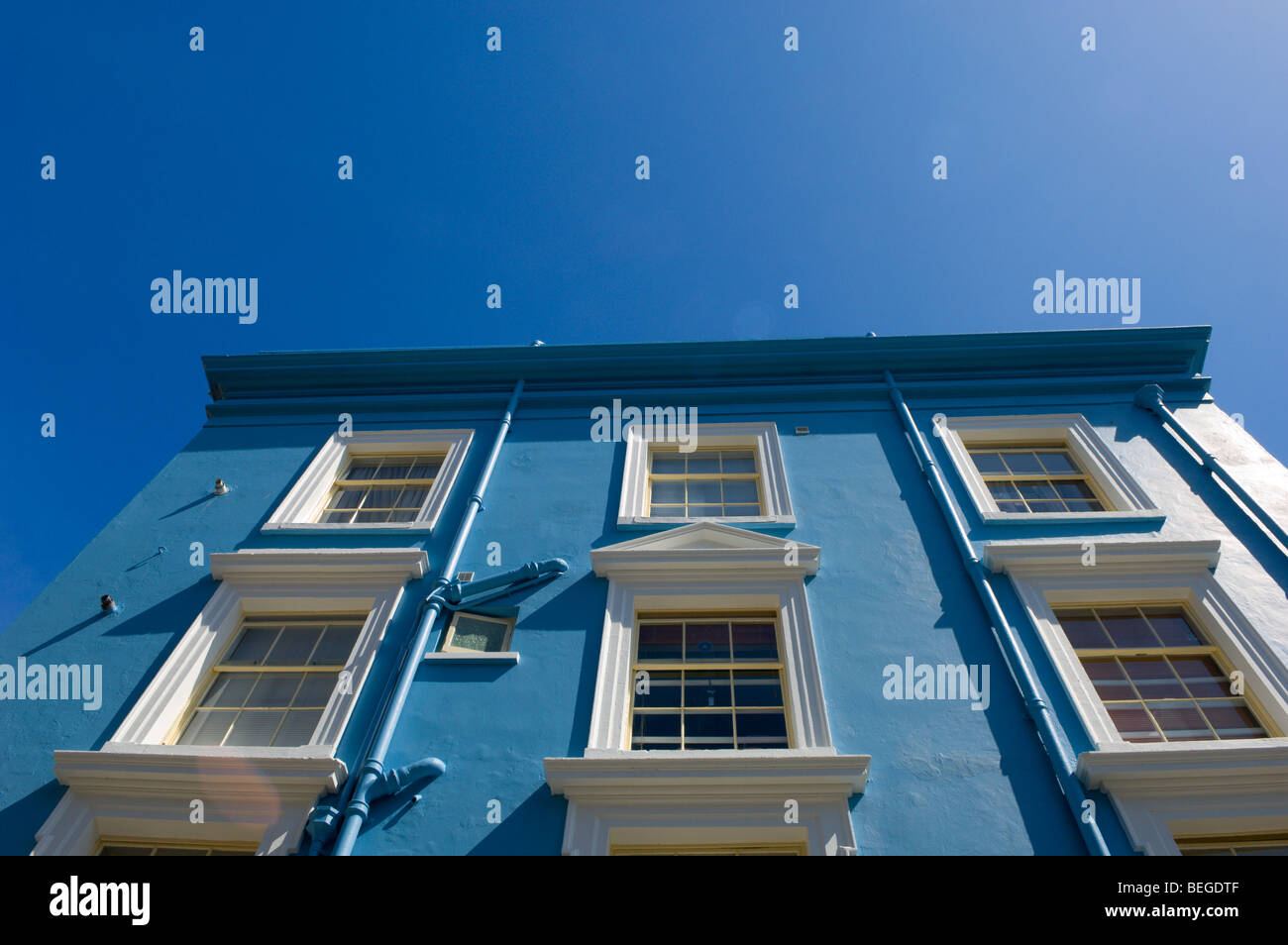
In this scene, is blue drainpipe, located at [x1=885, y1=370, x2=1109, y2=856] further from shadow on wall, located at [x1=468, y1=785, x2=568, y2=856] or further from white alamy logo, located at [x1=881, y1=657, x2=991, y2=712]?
shadow on wall, located at [x1=468, y1=785, x2=568, y2=856]

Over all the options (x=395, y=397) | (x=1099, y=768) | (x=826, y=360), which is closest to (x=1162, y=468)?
(x=826, y=360)

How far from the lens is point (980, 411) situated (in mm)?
13984

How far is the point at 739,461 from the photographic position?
1389 cm

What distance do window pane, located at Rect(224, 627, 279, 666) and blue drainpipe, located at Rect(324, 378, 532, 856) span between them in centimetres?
200

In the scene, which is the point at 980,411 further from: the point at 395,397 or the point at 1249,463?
the point at 395,397

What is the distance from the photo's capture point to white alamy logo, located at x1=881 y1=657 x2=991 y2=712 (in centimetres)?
920

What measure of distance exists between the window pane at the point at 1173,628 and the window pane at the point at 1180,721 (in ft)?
3.58

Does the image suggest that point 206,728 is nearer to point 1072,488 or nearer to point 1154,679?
point 1154,679

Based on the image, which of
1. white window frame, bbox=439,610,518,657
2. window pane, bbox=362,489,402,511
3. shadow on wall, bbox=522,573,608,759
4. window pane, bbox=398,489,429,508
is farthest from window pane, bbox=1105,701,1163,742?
window pane, bbox=362,489,402,511

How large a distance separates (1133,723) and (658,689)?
4702 mm

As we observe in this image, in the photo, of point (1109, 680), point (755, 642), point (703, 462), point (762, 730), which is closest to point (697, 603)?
point (755, 642)

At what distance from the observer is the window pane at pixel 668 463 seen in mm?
13711

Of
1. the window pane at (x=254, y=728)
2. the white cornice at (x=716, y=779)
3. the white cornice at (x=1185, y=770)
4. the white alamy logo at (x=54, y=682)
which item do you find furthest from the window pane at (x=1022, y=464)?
the white alamy logo at (x=54, y=682)
